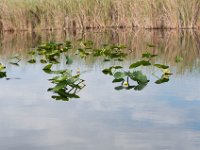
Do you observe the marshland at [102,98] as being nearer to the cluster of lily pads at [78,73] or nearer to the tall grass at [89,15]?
the cluster of lily pads at [78,73]

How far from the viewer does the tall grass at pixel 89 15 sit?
12875mm

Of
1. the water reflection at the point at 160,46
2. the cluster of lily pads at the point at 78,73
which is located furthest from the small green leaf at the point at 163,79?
the water reflection at the point at 160,46

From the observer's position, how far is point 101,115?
3.67 meters

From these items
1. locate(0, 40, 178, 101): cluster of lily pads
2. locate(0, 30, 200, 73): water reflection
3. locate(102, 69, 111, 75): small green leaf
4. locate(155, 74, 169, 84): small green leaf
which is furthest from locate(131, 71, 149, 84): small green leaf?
locate(0, 30, 200, 73): water reflection

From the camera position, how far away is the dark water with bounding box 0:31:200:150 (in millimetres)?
2988

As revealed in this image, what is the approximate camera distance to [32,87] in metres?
5.02

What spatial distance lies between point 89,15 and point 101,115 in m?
10.3

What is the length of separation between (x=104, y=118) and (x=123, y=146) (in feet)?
2.28

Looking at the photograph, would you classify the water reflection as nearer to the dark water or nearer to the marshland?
the marshland

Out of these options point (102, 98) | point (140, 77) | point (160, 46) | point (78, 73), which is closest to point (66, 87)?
point (102, 98)

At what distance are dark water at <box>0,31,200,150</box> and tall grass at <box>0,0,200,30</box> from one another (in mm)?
6870

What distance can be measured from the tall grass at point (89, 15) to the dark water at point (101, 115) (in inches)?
270

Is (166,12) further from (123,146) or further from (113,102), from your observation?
(123,146)

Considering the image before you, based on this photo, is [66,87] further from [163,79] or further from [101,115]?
[101,115]
